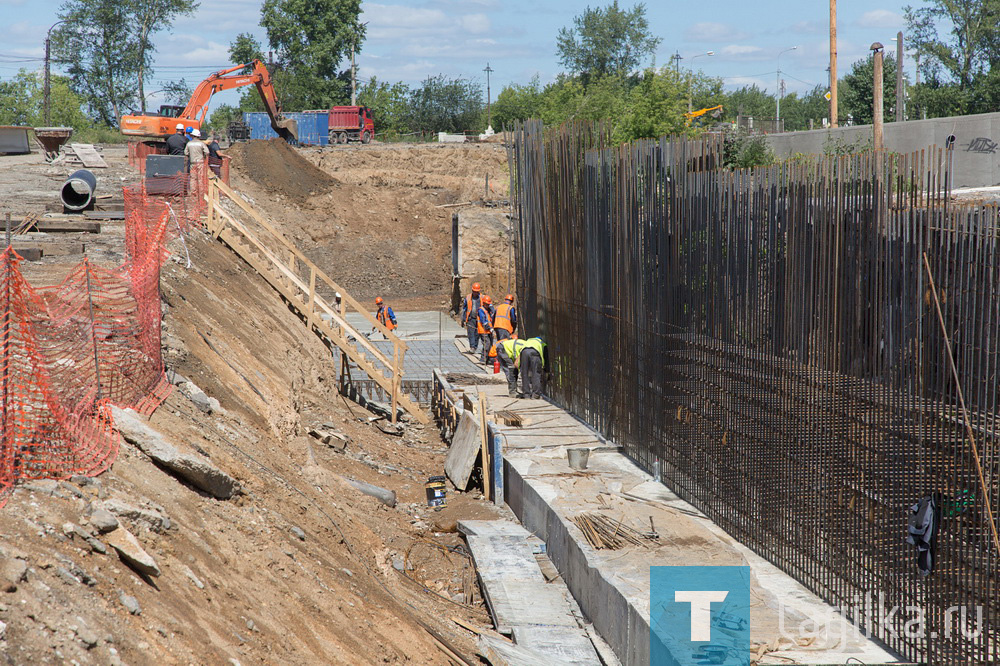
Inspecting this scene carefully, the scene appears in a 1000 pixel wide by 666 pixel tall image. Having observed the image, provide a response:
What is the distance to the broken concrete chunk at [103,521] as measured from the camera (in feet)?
18.5

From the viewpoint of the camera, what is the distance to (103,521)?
5.65m

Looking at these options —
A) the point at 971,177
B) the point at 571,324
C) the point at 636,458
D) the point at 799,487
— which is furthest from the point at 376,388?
the point at 971,177

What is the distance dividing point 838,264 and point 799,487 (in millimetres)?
1963

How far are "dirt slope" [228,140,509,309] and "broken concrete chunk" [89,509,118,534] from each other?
1073 inches

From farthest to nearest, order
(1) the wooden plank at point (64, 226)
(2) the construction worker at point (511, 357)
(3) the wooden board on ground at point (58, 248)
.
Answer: (1) the wooden plank at point (64, 226)
(3) the wooden board on ground at point (58, 248)
(2) the construction worker at point (511, 357)

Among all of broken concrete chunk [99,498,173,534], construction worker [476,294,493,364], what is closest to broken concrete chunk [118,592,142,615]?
broken concrete chunk [99,498,173,534]

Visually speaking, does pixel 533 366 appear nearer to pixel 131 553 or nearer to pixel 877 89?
pixel 877 89

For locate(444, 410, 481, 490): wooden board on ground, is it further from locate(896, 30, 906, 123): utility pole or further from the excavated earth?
locate(896, 30, 906, 123): utility pole

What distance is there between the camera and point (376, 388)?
19.1 m

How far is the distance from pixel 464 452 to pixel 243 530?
6259 millimetres

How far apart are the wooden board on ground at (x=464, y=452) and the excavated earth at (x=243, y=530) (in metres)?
0.37

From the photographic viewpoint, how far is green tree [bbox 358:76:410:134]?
3189 inches

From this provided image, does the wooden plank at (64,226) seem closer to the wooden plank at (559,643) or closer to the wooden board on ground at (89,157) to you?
the wooden plank at (559,643)

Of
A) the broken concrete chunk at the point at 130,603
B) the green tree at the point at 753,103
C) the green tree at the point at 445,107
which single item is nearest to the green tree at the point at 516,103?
the green tree at the point at 445,107
